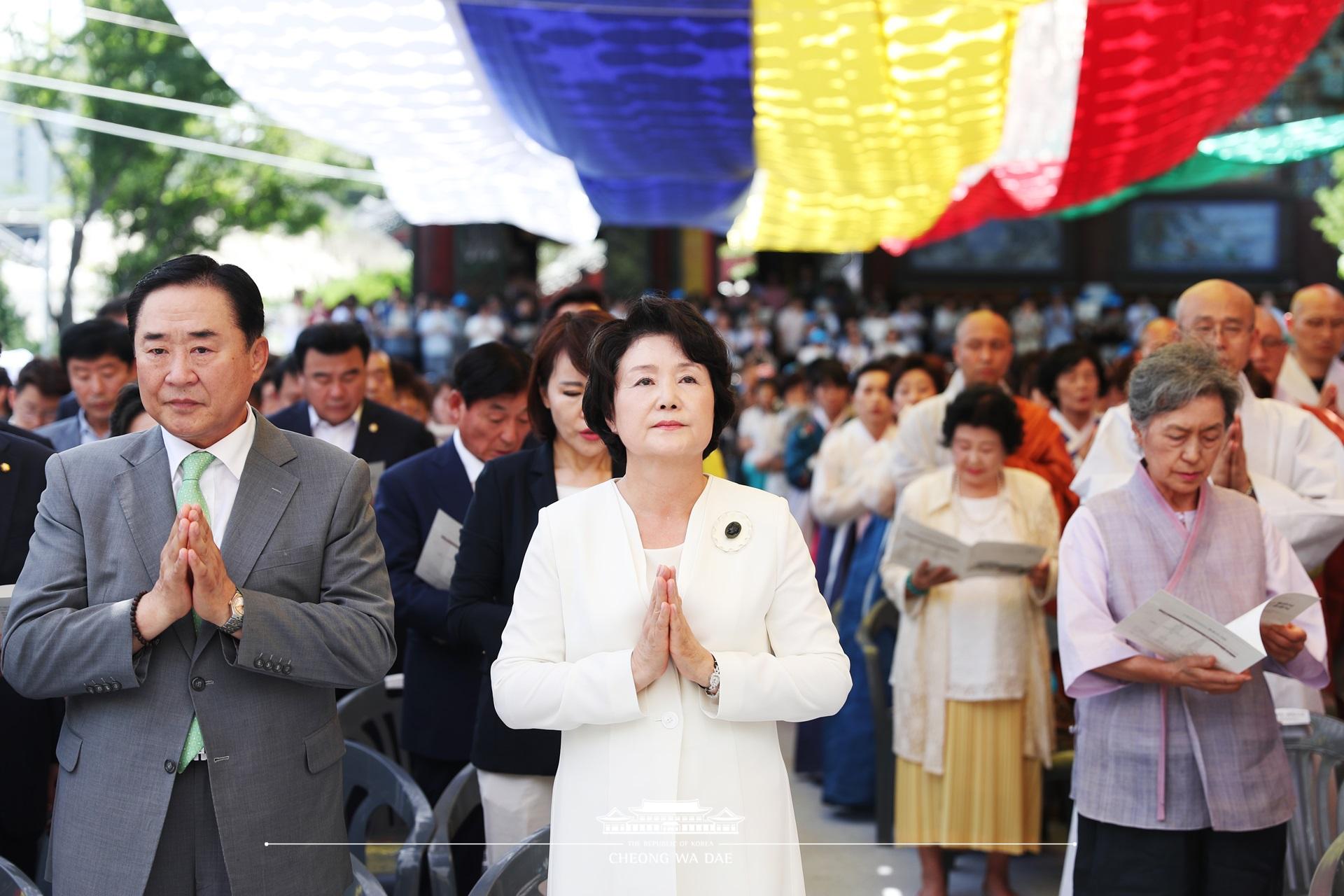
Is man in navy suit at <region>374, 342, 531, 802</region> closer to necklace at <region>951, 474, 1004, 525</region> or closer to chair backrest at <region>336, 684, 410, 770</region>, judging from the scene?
chair backrest at <region>336, 684, 410, 770</region>

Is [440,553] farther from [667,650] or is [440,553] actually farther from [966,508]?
[966,508]

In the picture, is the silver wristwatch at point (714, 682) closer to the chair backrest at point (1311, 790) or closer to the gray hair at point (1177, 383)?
the gray hair at point (1177, 383)

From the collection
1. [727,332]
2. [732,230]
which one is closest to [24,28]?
[727,332]

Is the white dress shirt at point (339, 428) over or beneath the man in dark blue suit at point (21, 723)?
over

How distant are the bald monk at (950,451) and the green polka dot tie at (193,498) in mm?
2757

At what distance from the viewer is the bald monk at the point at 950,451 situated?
4223 mm

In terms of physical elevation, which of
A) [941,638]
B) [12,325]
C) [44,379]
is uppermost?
[12,325]

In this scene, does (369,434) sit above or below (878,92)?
below

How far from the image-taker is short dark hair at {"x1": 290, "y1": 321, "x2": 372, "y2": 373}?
413 cm

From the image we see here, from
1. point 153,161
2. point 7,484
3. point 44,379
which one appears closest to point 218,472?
point 7,484

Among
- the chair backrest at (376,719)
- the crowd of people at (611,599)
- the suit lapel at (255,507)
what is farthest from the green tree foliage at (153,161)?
the suit lapel at (255,507)

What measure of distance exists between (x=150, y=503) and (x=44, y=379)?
321 cm

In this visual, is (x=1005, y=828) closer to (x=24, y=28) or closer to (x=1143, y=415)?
(x=1143, y=415)

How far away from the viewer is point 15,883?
1985mm
